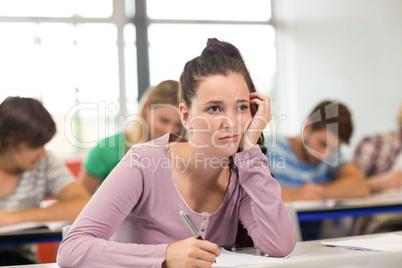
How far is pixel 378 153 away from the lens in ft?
13.4

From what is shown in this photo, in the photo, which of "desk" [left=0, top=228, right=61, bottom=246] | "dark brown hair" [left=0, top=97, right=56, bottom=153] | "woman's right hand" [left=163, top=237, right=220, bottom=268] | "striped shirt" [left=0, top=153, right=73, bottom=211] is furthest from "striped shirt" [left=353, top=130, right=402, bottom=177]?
"woman's right hand" [left=163, top=237, right=220, bottom=268]

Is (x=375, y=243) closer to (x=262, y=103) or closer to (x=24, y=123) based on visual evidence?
(x=262, y=103)

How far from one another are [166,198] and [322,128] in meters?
2.09

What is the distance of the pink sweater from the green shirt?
1396 mm

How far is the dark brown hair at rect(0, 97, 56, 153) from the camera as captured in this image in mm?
2273

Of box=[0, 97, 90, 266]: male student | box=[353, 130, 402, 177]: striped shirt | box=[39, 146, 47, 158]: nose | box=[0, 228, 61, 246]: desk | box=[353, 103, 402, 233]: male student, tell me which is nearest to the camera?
box=[0, 228, 61, 246]: desk

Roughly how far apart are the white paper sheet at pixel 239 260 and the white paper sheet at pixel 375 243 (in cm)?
21

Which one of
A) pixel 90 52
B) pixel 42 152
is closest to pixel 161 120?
pixel 42 152

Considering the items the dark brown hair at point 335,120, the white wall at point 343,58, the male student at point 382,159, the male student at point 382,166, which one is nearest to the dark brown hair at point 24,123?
the dark brown hair at point 335,120

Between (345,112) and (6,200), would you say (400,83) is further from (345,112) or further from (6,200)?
(6,200)

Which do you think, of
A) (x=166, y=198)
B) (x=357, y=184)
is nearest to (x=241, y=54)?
(x=166, y=198)

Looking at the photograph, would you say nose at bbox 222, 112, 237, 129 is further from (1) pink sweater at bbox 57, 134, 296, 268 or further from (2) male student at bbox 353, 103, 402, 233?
(2) male student at bbox 353, 103, 402, 233

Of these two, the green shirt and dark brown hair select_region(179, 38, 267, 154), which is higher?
dark brown hair select_region(179, 38, 267, 154)

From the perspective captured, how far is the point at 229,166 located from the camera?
144 centimetres
